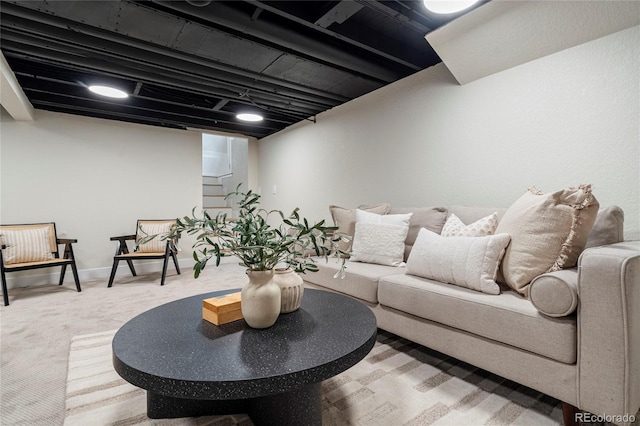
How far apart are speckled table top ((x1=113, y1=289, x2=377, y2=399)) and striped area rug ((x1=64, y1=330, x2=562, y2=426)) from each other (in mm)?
425

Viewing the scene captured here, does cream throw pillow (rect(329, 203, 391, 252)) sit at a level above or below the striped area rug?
above

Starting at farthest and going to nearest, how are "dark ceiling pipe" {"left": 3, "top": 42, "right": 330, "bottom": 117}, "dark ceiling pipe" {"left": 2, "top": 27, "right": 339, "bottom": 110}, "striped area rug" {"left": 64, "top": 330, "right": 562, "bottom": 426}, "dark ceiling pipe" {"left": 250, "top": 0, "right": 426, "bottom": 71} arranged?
"dark ceiling pipe" {"left": 3, "top": 42, "right": 330, "bottom": 117}
"dark ceiling pipe" {"left": 2, "top": 27, "right": 339, "bottom": 110}
"dark ceiling pipe" {"left": 250, "top": 0, "right": 426, "bottom": 71}
"striped area rug" {"left": 64, "top": 330, "right": 562, "bottom": 426}

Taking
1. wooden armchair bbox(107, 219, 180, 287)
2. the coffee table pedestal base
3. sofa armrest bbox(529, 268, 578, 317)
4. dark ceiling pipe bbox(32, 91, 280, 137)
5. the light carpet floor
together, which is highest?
dark ceiling pipe bbox(32, 91, 280, 137)

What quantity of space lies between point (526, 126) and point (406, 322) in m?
1.56

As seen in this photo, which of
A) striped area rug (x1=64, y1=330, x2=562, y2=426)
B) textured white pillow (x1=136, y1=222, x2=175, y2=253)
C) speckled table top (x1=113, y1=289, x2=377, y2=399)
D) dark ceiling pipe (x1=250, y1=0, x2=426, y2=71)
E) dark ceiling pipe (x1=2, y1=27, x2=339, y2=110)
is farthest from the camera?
textured white pillow (x1=136, y1=222, x2=175, y2=253)

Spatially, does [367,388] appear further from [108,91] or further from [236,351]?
[108,91]

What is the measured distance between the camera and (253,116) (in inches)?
151

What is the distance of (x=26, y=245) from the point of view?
3.26 meters

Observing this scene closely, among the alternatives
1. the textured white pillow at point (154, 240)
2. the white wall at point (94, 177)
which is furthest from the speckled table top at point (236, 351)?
the white wall at point (94, 177)

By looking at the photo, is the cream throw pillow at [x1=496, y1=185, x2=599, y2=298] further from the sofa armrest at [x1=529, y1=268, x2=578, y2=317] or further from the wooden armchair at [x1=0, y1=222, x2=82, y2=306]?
the wooden armchair at [x1=0, y1=222, x2=82, y2=306]

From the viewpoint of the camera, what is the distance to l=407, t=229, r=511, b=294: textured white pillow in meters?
1.55

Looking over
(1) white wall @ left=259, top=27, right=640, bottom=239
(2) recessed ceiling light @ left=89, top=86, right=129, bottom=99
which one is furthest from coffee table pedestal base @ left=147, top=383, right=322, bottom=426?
(2) recessed ceiling light @ left=89, top=86, right=129, bottom=99

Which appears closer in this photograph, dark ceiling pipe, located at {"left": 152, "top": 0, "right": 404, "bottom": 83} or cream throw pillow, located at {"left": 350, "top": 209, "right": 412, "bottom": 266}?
dark ceiling pipe, located at {"left": 152, "top": 0, "right": 404, "bottom": 83}

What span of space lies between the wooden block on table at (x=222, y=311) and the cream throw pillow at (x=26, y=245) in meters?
3.19
